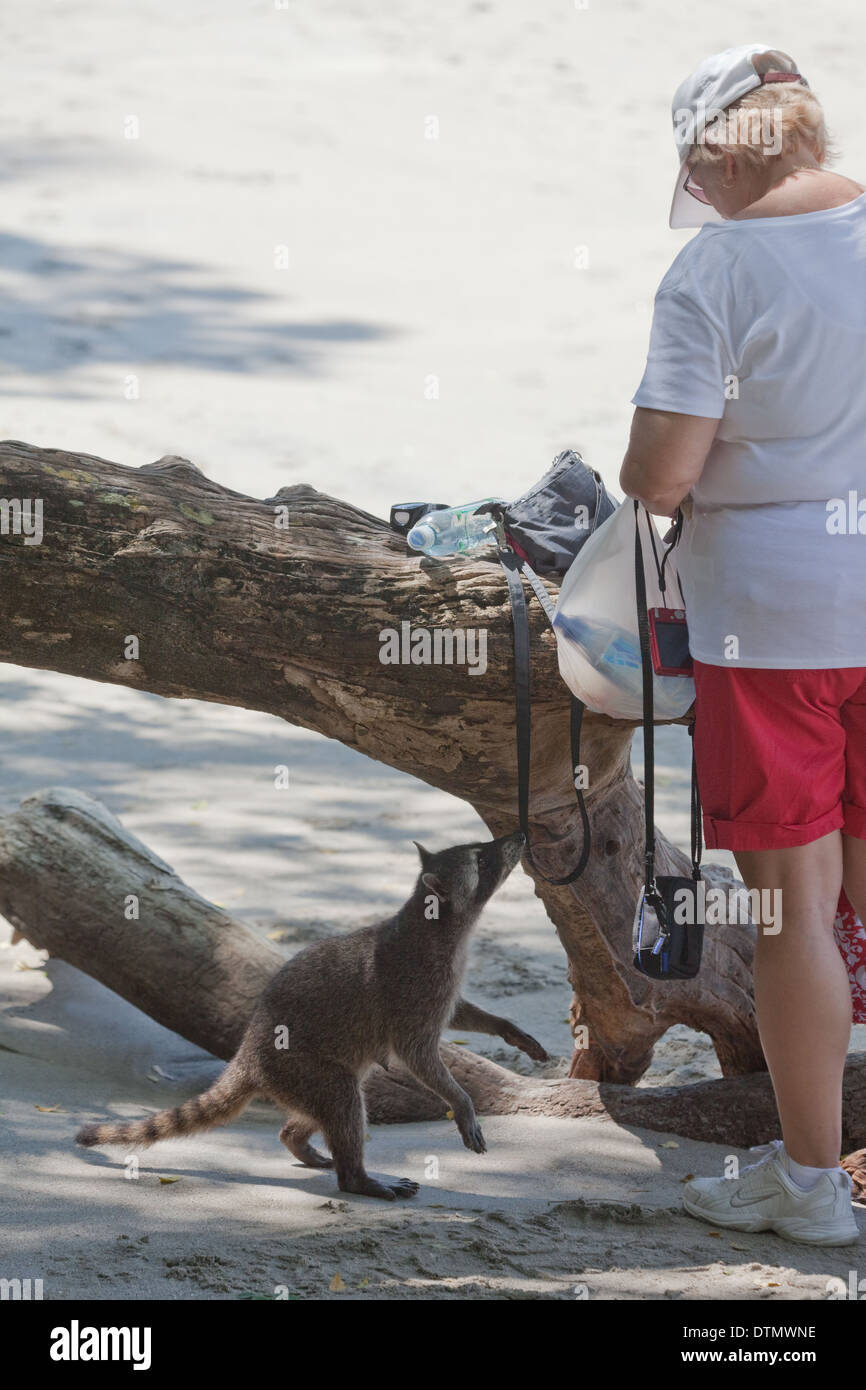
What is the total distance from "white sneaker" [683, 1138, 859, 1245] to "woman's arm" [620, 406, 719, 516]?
1488 millimetres

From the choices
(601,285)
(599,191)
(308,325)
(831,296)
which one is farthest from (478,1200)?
(599,191)

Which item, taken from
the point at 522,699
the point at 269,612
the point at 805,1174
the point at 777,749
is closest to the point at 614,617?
the point at 522,699

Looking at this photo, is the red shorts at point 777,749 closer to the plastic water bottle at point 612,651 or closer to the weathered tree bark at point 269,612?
the plastic water bottle at point 612,651

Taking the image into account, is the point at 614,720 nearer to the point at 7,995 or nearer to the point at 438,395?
the point at 7,995

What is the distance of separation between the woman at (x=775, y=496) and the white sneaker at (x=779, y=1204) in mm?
136

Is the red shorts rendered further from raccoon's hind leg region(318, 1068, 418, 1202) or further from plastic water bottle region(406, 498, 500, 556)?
raccoon's hind leg region(318, 1068, 418, 1202)

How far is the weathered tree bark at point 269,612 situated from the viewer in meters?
3.73

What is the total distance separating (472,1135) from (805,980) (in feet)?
3.76

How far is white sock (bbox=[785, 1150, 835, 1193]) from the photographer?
3.33 m

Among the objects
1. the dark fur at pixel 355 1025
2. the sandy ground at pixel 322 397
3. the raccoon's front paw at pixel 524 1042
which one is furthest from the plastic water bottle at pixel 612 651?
the raccoon's front paw at pixel 524 1042

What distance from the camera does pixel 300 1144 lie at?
412cm

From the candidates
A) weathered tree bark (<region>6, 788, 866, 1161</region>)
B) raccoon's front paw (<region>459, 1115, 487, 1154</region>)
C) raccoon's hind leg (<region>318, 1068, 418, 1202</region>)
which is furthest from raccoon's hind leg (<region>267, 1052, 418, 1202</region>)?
weathered tree bark (<region>6, 788, 866, 1161</region>)

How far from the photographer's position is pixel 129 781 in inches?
279

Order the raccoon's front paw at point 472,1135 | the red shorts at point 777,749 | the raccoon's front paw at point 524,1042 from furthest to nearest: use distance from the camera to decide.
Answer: the raccoon's front paw at point 524,1042 < the raccoon's front paw at point 472,1135 < the red shorts at point 777,749
